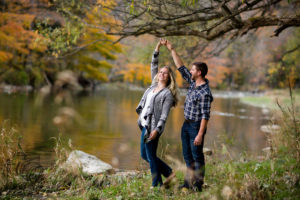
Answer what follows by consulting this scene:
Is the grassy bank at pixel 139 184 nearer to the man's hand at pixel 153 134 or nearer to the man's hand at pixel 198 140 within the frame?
the man's hand at pixel 198 140

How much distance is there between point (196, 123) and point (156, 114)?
1.65 ft

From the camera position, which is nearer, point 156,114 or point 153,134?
point 153,134

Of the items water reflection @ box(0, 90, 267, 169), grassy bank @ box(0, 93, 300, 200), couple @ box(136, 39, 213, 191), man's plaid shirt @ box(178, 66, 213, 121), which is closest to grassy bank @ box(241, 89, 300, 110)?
water reflection @ box(0, 90, 267, 169)

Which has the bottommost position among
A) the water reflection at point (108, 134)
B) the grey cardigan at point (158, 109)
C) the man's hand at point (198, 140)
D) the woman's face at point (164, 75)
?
the water reflection at point (108, 134)

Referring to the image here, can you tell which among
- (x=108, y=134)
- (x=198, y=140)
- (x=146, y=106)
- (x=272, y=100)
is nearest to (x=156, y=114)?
(x=146, y=106)

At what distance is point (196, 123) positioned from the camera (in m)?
4.11

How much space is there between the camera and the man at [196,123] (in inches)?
158

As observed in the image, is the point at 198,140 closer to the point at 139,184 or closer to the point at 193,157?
the point at 193,157

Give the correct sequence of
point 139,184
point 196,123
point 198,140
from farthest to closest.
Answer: point 139,184 < point 196,123 < point 198,140

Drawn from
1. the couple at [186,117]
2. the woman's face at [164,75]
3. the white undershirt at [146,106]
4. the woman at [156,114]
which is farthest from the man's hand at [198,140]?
the woman's face at [164,75]

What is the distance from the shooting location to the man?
4023 mm

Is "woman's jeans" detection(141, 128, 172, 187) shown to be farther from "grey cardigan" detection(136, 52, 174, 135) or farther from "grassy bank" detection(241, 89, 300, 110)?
"grassy bank" detection(241, 89, 300, 110)

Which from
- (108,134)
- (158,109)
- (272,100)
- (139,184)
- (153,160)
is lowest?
(108,134)

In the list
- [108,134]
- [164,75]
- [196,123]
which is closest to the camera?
[196,123]
